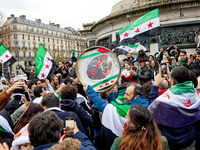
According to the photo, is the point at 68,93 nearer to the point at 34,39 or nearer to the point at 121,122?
the point at 121,122

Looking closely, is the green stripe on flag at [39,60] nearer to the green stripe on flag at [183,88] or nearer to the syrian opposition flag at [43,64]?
the syrian opposition flag at [43,64]

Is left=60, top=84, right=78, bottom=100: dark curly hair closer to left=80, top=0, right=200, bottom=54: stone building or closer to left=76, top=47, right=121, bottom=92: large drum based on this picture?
left=76, top=47, right=121, bottom=92: large drum

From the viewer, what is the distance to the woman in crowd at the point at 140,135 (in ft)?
6.07

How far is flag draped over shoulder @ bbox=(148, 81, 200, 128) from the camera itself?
8.66 ft

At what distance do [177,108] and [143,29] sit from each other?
14.5 feet

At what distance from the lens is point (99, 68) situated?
3.29m

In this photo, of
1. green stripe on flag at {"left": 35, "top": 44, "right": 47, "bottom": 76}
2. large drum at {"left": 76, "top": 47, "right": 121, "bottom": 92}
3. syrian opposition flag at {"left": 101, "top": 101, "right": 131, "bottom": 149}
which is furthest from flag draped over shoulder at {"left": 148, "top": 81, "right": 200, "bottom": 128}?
green stripe on flag at {"left": 35, "top": 44, "right": 47, "bottom": 76}

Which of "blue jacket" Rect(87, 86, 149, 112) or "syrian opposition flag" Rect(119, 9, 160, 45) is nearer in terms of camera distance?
"blue jacket" Rect(87, 86, 149, 112)

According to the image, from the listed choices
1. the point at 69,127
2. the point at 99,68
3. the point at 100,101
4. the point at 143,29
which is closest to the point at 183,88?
the point at 100,101

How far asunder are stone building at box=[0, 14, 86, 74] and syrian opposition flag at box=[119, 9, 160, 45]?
6057cm

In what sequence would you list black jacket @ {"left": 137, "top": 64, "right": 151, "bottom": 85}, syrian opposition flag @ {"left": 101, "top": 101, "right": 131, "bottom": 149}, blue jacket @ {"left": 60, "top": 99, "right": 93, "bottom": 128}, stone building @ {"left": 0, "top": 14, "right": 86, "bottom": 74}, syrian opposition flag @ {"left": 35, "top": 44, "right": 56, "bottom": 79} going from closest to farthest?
syrian opposition flag @ {"left": 101, "top": 101, "right": 131, "bottom": 149}, blue jacket @ {"left": 60, "top": 99, "right": 93, "bottom": 128}, black jacket @ {"left": 137, "top": 64, "right": 151, "bottom": 85}, syrian opposition flag @ {"left": 35, "top": 44, "right": 56, "bottom": 79}, stone building @ {"left": 0, "top": 14, "right": 86, "bottom": 74}

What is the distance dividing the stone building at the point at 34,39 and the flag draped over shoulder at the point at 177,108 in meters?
64.8

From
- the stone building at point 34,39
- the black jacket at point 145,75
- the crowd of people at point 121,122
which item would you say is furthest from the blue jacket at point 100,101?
the stone building at point 34,39

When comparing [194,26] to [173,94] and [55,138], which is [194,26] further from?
[55,138]
